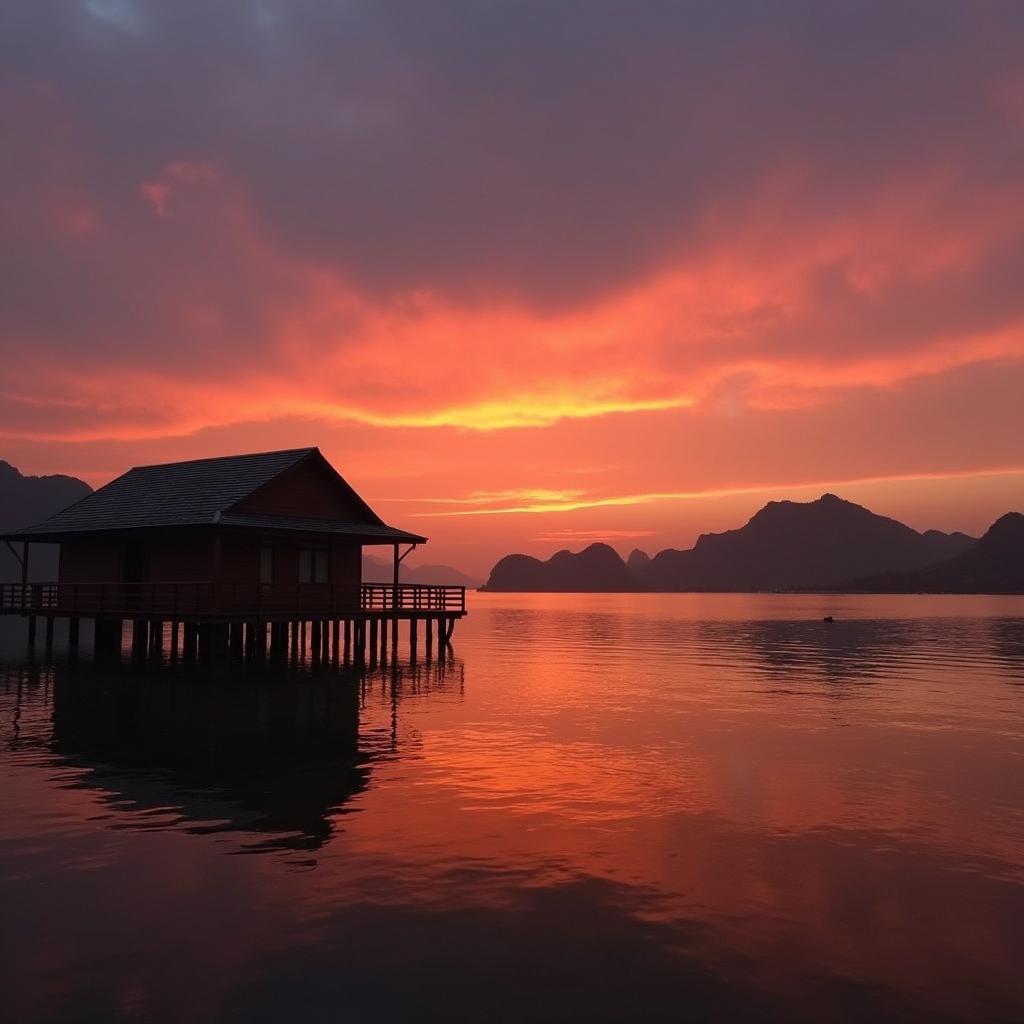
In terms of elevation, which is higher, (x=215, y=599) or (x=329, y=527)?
(x=329, y=527)

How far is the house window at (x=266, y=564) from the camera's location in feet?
118

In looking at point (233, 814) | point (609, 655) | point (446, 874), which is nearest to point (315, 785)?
point (233, 814)

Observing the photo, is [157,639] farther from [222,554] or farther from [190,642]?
[222,554]

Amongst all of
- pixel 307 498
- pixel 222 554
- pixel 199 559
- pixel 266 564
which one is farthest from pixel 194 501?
pixel 307 498

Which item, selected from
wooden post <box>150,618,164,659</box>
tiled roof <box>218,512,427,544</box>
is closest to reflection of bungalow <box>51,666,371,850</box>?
tiled roof <box>218,512,427,544</box>

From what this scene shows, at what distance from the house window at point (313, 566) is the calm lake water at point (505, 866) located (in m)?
13.7

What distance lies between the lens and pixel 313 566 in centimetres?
3825

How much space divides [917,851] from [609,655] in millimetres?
35580

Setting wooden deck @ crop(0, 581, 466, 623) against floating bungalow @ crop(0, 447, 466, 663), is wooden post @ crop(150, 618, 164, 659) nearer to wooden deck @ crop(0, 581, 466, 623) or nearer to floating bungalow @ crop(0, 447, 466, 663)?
floating bungalow @ crop(0, 447, 466, 663)

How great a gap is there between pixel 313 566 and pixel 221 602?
5316mm

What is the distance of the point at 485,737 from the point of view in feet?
67.1

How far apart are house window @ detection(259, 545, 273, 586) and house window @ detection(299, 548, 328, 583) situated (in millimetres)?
1610

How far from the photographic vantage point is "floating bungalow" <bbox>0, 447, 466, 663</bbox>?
3419 centimetres

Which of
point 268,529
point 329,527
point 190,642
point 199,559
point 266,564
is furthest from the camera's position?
point 190,642
